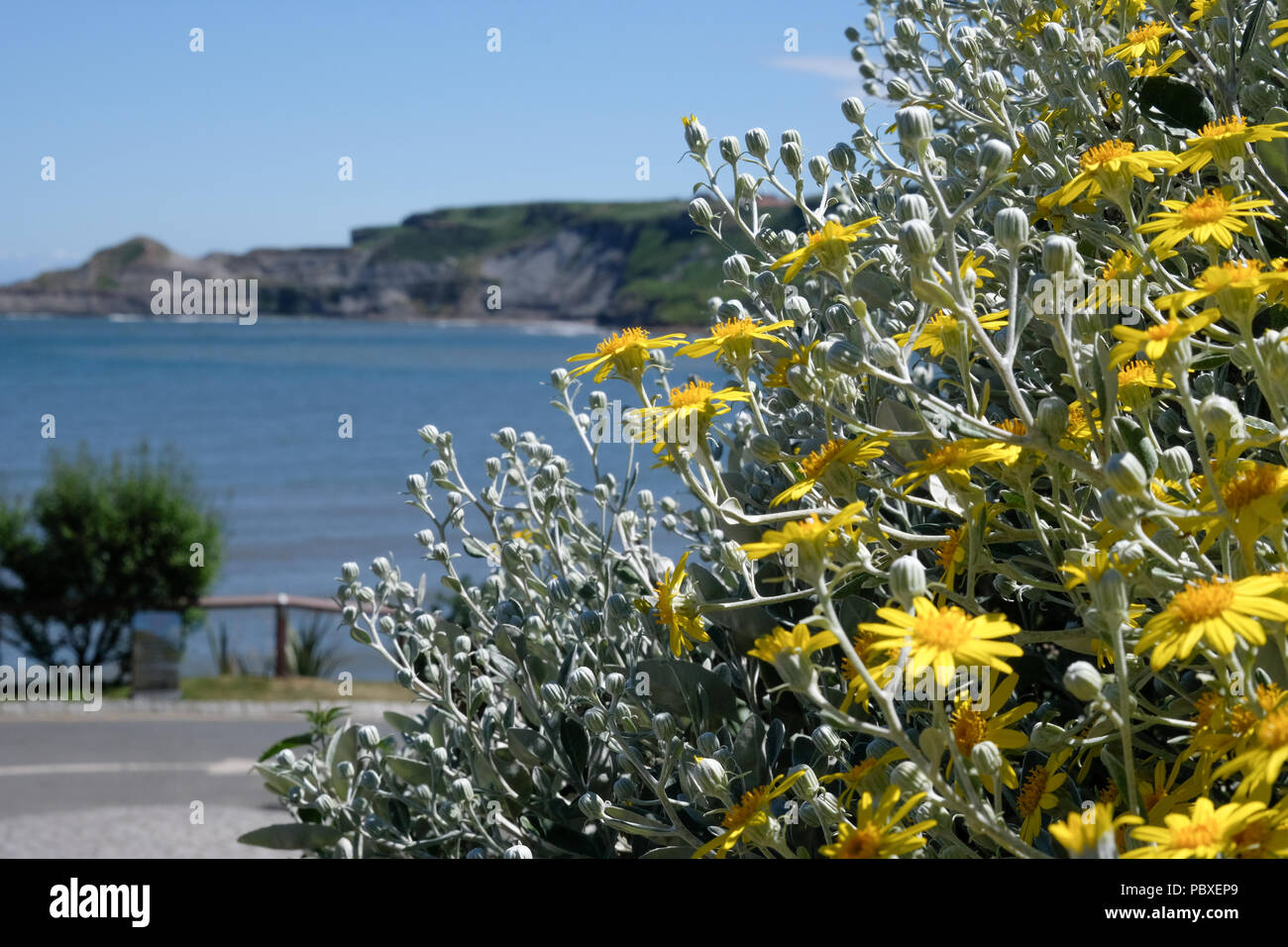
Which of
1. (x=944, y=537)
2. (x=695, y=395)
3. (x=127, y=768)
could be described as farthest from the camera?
(x=127, y=768)

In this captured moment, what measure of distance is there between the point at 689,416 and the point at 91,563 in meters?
14.1

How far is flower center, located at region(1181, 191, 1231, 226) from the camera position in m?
1.40

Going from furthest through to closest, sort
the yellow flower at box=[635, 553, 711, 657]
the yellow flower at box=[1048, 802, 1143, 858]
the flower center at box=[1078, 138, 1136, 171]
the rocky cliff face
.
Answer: the rocky cliff face < the yellow flower at box=[635, 553, 711, 657] < the flower center at box=[1078, 138, 1136, 171] < the yellow flower at box=[1048, 802, 1143, 858]

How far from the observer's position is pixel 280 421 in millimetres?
47844

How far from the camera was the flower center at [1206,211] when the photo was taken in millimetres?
1400

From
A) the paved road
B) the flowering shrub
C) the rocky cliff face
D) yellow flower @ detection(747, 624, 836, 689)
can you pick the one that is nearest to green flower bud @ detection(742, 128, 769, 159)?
the flowering shrub

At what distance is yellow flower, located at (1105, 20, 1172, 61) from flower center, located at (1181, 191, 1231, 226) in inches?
24.2

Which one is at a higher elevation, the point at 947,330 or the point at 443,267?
the point at 443,267

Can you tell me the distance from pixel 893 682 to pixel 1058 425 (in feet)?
1.05

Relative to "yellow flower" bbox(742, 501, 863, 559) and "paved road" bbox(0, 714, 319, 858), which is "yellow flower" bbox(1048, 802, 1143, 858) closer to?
"yellow flower" bbox(742, 501, 863, 559)

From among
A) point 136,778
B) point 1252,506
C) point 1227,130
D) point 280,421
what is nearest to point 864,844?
point 1252,506

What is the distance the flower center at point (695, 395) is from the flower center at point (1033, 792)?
62cm

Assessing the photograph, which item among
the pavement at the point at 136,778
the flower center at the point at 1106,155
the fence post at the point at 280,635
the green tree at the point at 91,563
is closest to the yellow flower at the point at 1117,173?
the flower center at the point at 1106,155

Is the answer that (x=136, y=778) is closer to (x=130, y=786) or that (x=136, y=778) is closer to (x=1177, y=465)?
(x=130, y=786)
